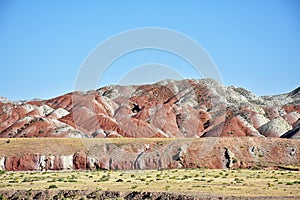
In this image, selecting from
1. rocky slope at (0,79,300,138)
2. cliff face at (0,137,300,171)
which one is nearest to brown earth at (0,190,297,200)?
cliff face at (0,137,300,171)

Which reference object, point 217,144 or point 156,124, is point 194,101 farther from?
point 217,144

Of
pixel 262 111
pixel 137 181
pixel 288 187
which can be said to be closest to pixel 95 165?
pixel 137 181

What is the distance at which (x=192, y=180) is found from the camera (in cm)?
5266

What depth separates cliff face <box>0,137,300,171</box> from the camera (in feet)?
247

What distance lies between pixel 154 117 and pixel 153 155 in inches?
2308

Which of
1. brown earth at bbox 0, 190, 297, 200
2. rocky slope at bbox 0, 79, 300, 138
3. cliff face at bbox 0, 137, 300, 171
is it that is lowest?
brown earth at bbox 0, 190, 297, 200

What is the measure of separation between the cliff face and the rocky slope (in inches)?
896

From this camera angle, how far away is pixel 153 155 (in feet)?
251

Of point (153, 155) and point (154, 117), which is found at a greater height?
point (154, 117)

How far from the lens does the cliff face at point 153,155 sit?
75.4 meters

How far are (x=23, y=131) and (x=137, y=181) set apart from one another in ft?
232

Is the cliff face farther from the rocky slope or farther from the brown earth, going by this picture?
the brown earth

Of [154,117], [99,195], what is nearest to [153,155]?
[99,195]

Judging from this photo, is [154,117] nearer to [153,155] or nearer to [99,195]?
[153,155]
